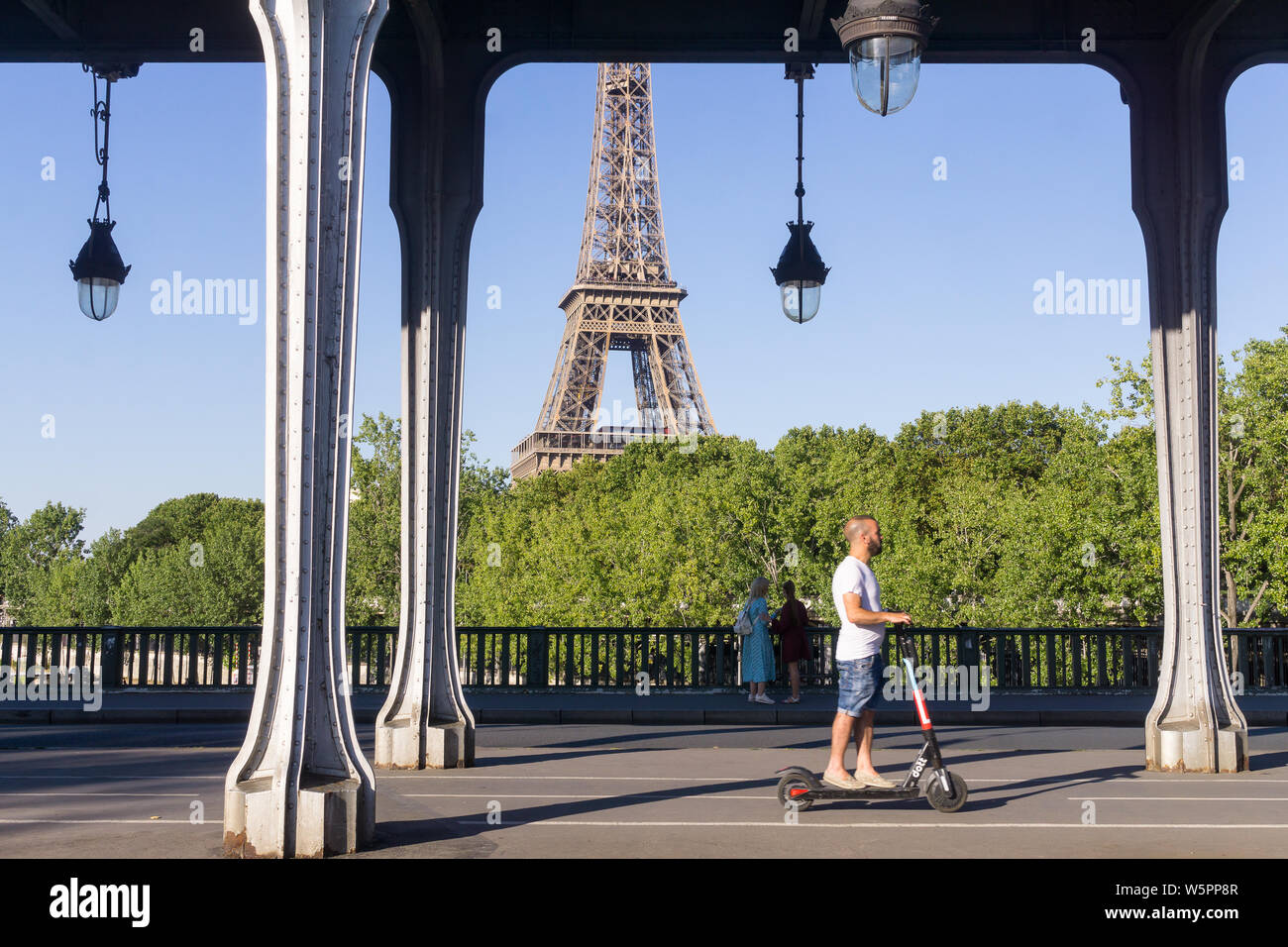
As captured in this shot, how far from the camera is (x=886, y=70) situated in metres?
7.80

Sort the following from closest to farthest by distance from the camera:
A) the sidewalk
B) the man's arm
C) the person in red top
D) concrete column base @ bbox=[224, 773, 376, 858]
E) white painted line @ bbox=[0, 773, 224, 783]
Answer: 1. concrete column base @ bbox=[224, 773, 376, 858]
2. the man's arm
3. white painted line @ bbox=[0, 773, 224, 783]
4. the sidewalk
5. the person in red top

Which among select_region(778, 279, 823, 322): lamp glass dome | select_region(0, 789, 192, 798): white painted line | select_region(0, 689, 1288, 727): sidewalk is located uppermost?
select_region(778, 279, 823, 322): lamp glass dome

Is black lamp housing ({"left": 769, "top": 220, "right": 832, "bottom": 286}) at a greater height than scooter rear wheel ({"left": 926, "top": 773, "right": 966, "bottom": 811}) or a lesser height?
greater

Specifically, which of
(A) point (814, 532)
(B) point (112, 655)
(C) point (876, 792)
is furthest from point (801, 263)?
(A) point (814, 532)

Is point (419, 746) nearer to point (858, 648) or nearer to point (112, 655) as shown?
point (858, 648)

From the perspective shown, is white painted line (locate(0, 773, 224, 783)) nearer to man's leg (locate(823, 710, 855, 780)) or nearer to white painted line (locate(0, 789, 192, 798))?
white painted line (locate(0, 789, 192, 798))

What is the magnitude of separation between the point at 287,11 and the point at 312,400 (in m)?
2.20

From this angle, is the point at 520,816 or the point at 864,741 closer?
the point at 520,816

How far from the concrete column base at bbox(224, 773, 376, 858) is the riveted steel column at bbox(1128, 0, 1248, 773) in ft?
24.4

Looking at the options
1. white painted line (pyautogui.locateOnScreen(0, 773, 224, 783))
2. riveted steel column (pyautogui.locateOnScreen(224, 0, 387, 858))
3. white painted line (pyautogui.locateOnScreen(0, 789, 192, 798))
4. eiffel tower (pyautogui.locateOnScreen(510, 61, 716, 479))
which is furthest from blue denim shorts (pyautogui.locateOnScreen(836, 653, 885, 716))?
eiffel tower (pyautogui.locateOnScreen(510, 61, 716, 479))

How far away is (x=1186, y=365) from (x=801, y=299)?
384cm

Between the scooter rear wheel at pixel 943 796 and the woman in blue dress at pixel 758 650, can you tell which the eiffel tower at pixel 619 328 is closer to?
the woman in blue dress at pixel 758 650

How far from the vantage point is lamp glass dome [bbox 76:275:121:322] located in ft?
43.3
